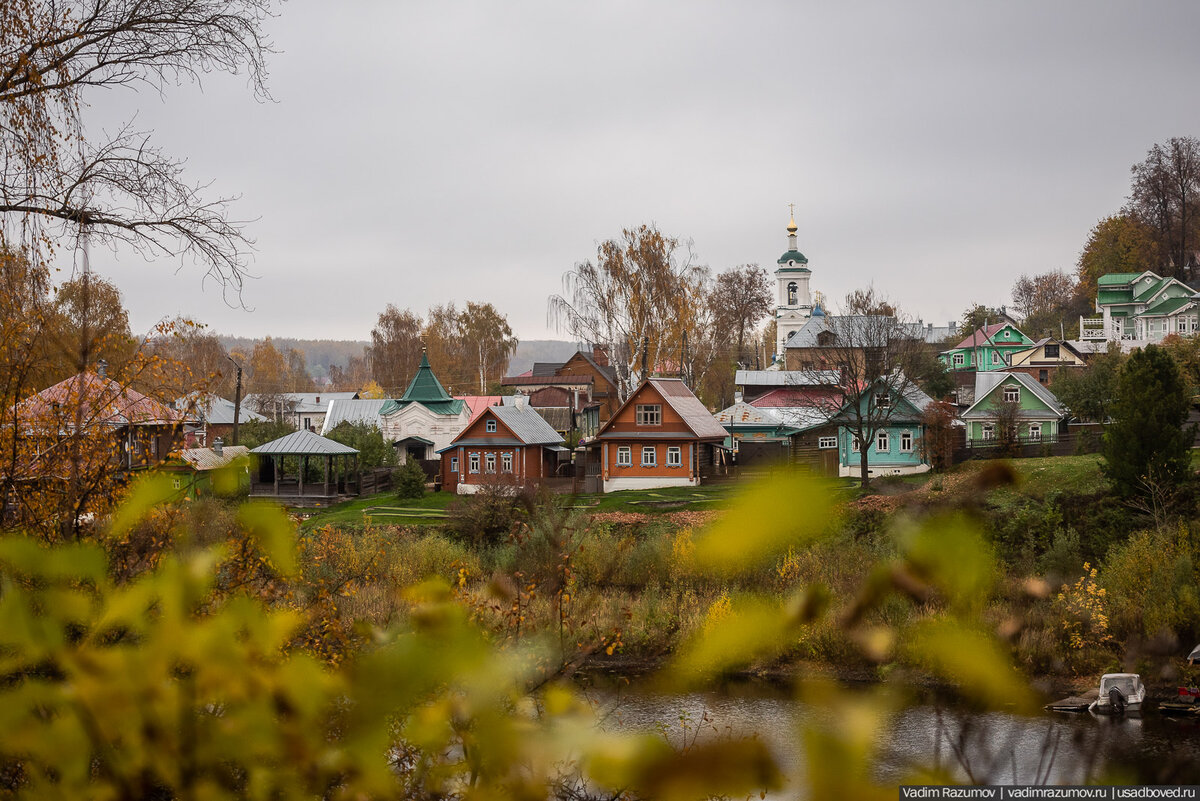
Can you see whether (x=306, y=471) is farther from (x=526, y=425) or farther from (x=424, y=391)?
(x=424, y=391)

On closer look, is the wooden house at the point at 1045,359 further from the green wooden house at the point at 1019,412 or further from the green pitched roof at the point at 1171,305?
the green wooden house at the point at 1019,412

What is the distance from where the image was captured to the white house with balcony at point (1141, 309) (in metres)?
43.9

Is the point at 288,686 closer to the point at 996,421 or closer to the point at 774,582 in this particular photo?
the point at 774,582

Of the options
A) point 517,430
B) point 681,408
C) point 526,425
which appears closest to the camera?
point 681,408

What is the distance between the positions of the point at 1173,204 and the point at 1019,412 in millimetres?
29241

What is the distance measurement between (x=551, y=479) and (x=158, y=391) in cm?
2230

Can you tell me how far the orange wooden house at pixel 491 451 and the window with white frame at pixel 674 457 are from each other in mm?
4226

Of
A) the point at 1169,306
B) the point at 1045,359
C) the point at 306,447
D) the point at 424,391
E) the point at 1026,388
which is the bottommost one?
the point at 306,447

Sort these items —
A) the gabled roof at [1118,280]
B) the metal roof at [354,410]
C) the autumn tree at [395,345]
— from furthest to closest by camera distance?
1. the autumn tree at [395,345]
2. the gabled roof at [1118,280]
3. the metal roof at [354,410]

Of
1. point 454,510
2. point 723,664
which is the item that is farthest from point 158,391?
point 454,510

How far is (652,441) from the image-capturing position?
28953 millimetres

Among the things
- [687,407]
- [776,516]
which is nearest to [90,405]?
[776,516]

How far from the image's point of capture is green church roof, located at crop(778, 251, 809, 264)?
72125 millimetres

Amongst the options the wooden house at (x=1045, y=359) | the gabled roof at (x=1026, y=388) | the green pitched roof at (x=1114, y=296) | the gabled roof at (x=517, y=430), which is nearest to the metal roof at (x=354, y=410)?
the gabled roof at (x=517, y=430)
